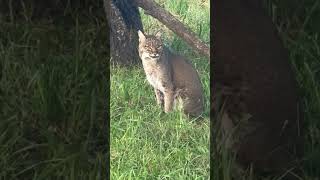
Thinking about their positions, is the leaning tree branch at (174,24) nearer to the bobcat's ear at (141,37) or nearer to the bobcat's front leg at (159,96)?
the bobcat's ear at (141,37)

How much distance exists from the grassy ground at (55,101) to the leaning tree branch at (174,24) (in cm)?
70

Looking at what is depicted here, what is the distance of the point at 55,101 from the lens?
3.81 m

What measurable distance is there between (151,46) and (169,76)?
0.21 meters

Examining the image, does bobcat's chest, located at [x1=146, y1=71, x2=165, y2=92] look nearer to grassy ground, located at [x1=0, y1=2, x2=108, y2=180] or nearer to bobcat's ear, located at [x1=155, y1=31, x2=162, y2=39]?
bobcat's ear, located at [x1=155, y1=31, x2=162, y2=39]

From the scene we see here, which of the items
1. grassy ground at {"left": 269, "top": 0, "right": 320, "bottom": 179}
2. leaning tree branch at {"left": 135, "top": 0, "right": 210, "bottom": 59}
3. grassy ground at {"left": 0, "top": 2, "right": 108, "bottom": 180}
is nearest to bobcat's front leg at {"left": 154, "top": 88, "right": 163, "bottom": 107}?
leaning tree branch at {"left": 135, "top": 0, "right": 210, "bottom": 59}

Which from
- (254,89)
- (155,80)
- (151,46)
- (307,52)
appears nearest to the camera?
(151,46)

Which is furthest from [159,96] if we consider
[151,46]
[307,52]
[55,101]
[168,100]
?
[307,52]

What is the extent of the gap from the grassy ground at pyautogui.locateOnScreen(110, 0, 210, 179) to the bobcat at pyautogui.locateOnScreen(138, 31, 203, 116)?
3cm

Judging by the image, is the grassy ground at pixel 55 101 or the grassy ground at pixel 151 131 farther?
the grassy ground at pixel 55 101

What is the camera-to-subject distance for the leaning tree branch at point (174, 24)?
319 centimetres

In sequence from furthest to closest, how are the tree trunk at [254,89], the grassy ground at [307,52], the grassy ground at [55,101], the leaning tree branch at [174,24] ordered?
the grassy ground at [55,101]
the grassy ground at [307,52]
the tree trunk at [254,89]
the leaning tree branch at [174,24]

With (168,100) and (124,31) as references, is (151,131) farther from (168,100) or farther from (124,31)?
(124,31)

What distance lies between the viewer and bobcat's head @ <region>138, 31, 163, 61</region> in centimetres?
320

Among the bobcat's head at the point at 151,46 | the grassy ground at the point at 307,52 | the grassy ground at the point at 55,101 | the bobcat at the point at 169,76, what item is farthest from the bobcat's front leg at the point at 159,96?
the grassy ground at the point at 307,52
